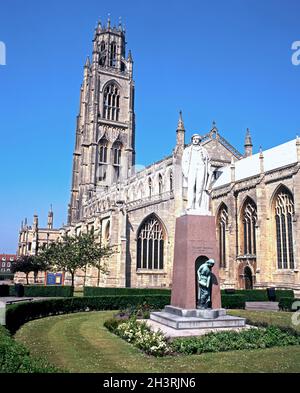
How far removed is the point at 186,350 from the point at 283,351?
309 cm

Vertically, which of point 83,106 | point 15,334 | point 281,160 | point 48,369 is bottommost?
point 15,334

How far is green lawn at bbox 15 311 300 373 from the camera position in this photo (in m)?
9.50

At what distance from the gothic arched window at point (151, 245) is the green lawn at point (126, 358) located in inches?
1011

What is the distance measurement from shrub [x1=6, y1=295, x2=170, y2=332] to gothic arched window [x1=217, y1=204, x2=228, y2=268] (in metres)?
17.2

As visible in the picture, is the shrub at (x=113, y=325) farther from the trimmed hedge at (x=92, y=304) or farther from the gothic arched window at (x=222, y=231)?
the gothic arched window at (x=222, y=231)

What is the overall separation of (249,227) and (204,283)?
24.8 meters

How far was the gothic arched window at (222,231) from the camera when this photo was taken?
133 feet

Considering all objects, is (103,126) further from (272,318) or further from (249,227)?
(272,318)

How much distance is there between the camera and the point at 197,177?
1614 centimetres

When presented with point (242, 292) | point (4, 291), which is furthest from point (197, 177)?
point (4, 291)

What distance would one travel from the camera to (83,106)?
8106 cm

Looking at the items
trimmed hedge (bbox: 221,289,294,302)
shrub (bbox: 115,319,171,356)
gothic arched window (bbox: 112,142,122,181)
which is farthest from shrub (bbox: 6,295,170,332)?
gothic arched window (bbox: 112,142,122,181)

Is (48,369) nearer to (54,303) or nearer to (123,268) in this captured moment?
(54,303)

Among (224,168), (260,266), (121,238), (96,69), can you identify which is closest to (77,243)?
(121,238)
